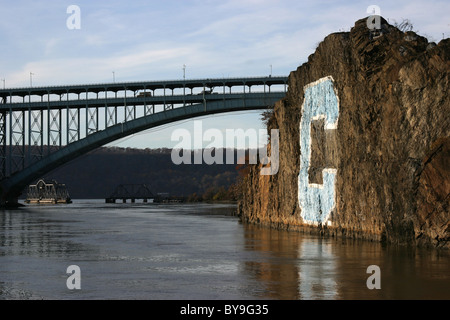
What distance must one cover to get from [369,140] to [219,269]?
1300 cm

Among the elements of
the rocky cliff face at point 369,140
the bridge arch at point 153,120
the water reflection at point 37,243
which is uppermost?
the bridge arch at point 153,120

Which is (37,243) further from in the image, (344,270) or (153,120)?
(153,120)

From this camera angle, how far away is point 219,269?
2445 centimetres

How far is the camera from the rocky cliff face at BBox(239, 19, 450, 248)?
29812mm

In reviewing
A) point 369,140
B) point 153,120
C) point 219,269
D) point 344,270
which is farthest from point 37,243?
point 153,120

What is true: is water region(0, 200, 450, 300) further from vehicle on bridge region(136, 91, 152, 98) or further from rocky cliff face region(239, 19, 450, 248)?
vehicle on bridge region(136, 91, 152, 98)

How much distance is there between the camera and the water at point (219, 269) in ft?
62.3

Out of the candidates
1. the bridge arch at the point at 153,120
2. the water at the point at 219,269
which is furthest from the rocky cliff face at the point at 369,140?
the bridge arch at the point at 153,120

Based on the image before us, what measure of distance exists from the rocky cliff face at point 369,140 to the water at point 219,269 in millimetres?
1712

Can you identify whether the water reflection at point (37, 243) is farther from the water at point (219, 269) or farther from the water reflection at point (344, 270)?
the water reflection at point (344, 270)

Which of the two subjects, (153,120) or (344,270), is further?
(153,120)

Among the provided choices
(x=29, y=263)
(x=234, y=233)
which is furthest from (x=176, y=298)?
(x=234, y=233)
